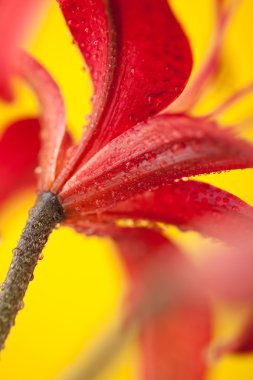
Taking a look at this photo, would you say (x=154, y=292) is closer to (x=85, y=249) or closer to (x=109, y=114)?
(x=109, y=114)

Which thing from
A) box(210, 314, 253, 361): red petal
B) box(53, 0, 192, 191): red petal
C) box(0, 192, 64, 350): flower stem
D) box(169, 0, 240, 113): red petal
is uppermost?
box(169, 0, 240, 113): red petal

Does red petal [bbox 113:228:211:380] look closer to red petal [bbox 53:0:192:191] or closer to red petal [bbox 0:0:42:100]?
red petal [bbox 53:0:192:191]

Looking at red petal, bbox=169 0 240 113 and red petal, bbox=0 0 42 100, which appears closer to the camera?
red petal, bbox=0 0 42 100

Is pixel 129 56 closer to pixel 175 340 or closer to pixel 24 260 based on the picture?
pixel 24 260

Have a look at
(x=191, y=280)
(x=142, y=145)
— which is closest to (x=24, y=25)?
(x=142, y=145)

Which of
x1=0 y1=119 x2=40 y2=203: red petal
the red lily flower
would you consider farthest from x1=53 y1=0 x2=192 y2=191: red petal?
x1=0 y1=119 x2=40 y2=203: red petal

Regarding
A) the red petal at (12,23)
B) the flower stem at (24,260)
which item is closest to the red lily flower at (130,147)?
the flower stem at (24,260)

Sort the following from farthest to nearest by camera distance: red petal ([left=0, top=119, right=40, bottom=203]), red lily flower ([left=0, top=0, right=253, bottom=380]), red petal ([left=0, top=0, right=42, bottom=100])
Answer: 1. red petal ([left=0, top=119, right=40, bottom=203])
2. red lily flower ([left=0, top=0, right=253, bottom=380])
3. red petal ([left=0, top=0, right=42, bottom=100])
